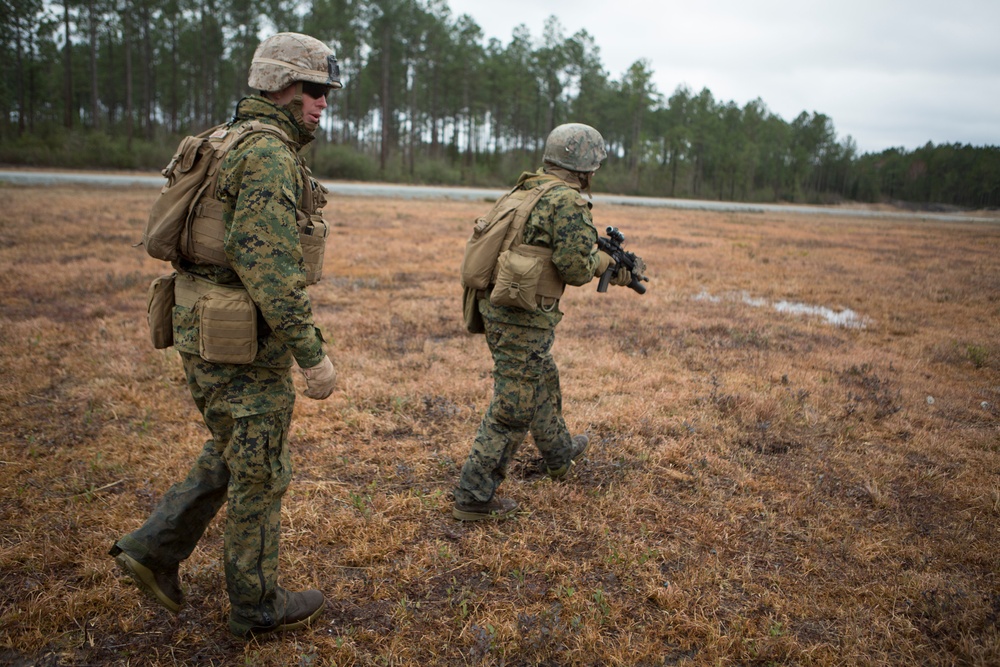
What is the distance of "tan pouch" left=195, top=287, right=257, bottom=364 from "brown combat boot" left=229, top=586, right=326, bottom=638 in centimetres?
118

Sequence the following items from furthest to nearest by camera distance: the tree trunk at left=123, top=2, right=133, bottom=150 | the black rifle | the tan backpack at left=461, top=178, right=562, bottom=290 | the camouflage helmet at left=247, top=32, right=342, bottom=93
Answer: the tree trunk at left=123, top=2, right=133, bottom=150 → the black rifle → the tan backpack at left=461, top=178, right=562, bottom=290 → the camouflage helmet at left=247, top=32, right=342, bottom=93

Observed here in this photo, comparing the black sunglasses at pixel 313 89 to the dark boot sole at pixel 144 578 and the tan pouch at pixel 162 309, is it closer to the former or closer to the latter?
the tan pouch at pixel 162 309

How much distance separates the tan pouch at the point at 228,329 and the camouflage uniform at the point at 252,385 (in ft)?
0.22

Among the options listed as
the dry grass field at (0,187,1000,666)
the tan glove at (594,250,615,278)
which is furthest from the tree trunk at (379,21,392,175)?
the tan glove at (594,250,615,278)

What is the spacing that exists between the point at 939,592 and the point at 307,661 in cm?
316

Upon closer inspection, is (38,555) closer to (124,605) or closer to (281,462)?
(124,605)

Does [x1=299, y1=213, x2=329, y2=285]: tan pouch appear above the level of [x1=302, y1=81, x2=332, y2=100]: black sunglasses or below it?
below

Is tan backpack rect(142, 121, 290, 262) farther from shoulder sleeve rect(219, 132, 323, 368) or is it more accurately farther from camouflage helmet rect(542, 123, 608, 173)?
camouflage helmet rect(542, 123, 608, 173)

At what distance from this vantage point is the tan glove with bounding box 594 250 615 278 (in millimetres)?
3795

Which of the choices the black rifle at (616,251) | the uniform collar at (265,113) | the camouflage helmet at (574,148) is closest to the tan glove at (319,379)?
the uniform collar at (265,113)

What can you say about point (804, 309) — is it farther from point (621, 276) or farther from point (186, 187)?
point (186, 187)

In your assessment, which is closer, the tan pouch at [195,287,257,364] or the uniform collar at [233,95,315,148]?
the tan pouch at [195,287,257,364]

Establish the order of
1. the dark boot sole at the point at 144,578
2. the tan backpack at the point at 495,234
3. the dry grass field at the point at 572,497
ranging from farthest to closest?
the tan backpack at the point at 495,234 < the dry grass field at the point at 572,497 < the dark boot sole at the point at 144,578

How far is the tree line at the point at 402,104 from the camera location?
3769 centimetres
